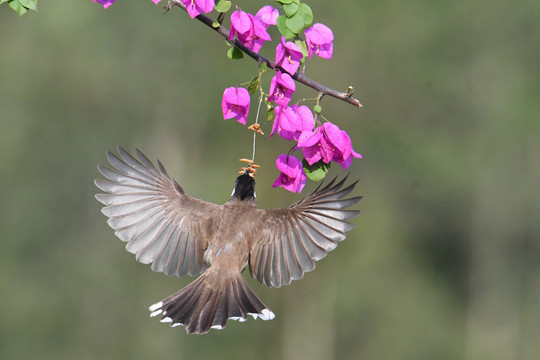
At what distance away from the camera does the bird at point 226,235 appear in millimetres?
3898

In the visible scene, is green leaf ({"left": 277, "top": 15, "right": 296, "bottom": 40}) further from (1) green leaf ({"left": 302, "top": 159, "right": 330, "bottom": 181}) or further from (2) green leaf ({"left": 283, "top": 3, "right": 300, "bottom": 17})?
(1) green leaf ({"left": 302, "top": 159, "right": 330, "bottom": 181})

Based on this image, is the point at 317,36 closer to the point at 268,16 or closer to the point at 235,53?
the point at 268,16

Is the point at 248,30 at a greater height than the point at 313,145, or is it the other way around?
the point at 248,30

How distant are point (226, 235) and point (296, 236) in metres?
0.39

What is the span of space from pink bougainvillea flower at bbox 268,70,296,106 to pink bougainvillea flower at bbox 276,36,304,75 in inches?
1.2

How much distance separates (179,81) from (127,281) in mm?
4759

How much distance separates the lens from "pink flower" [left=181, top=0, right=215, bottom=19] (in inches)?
103

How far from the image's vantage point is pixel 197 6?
264 centimetres

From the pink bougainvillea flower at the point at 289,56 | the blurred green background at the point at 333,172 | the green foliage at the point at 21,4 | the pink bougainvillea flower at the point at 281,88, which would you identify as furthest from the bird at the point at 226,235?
the blurred green background at the point at 333,172

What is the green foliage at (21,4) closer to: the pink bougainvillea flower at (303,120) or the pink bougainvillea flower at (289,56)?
the pink bougainvillea flower at (289,56)

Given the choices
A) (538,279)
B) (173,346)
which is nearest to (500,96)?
(538,279)

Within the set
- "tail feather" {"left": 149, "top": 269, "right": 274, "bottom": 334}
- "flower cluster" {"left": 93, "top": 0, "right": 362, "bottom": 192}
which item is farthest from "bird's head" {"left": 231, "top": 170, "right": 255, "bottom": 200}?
"flower cluster" {"left": 93, "top": 0, "right": 362, "bottom": 192}

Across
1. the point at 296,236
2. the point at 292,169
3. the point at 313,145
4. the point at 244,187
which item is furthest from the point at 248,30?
the point at 296,236

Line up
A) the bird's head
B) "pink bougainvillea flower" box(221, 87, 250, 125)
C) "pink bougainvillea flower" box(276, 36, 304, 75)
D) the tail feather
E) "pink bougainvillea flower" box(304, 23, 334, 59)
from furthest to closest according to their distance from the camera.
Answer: the bird's head
the tail feather
"pink bougainvillea flower" box(221, 87, 250, 125)
"pink bougainvillea flower" box(304, 23, 334, 59)
"pink bougainvillea flower" box(276, 36, 304, 75)
